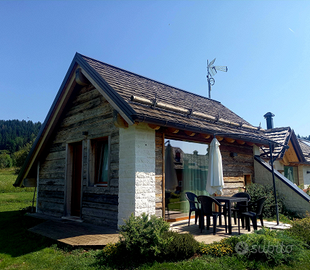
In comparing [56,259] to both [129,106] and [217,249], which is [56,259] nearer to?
[217,249]

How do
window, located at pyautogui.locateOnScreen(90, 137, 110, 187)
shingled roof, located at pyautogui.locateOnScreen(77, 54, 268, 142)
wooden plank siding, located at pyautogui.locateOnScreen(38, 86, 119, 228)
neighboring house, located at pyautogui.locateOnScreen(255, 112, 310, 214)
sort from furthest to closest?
neighboring house, located at pyautogui.locateOnScreen(255, 112, 310, 214) < window, located at pyautogui.locateOnScreen(90, 137, 110, 187) < wooden plank siding, located at pyautogui.locateOnScreen(38, 86, 119, 228) < shingled roof, located at pyautogui.locateOnScreen(77, 54, 268, 142)

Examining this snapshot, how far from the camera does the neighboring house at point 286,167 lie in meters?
9.26

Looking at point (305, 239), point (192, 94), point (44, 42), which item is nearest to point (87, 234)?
point (305, 239)

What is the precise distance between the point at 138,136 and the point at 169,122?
0.92m

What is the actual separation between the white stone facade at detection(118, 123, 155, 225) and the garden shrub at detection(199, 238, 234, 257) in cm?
201

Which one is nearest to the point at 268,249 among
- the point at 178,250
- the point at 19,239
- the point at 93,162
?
the point at 178,250

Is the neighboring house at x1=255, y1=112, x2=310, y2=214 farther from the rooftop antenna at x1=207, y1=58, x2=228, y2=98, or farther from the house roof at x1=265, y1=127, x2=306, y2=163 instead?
the rooftop antenna at x1=207, y1=58, x2=228, y2=98

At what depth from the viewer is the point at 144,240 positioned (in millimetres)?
4625

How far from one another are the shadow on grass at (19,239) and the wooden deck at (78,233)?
194 mm

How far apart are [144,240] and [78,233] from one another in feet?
8.79

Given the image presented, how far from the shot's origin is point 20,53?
10.6 metres

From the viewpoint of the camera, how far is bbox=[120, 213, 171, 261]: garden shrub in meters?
4.63

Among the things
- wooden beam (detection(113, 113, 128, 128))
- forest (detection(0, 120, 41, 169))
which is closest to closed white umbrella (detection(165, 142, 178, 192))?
wooden beam (detection(113, 113, 128, 128))

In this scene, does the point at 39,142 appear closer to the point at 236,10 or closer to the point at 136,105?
the point at 136,105
